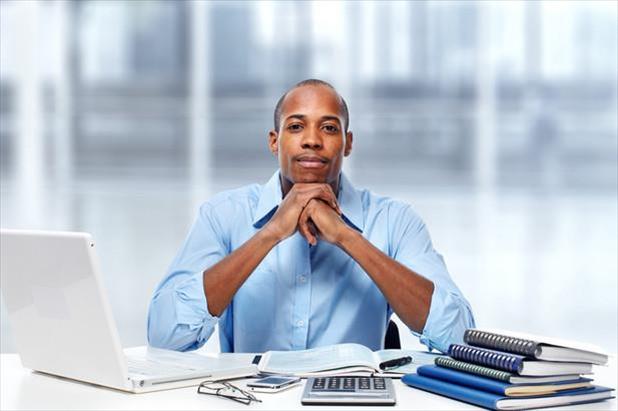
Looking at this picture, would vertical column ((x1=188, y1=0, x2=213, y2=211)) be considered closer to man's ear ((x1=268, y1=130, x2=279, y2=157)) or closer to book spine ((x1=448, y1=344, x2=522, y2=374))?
man's ear ((x1=268, y1=130, x2=279, y2=157))

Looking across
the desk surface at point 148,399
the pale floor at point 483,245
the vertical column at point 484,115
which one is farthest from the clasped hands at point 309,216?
the vertical column at point 484,115

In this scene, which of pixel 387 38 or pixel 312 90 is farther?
pixel 387 38

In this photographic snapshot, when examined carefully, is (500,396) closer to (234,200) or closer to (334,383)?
(334,383)

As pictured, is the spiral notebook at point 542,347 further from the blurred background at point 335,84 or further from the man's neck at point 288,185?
the blurred background at point 335,84

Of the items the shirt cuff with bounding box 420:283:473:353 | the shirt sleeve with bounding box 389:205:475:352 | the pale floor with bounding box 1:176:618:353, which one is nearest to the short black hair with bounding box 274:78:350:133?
the shirt sleeve with bounding box 389:205:475:352

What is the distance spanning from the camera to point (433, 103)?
52.1 ft

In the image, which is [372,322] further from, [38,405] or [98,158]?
[98,158]

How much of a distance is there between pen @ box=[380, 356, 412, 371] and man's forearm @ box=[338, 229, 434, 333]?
27cm

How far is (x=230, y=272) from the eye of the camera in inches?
83.6

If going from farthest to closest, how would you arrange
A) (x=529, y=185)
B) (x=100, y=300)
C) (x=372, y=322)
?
(x=529, y=185), (x=372, y=322), (x=100, y=300)

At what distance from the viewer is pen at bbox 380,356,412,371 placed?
5.91ft

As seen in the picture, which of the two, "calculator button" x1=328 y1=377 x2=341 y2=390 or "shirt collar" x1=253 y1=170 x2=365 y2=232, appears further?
"shirt collar" x1=253 y1=170 x2=365 y2=232

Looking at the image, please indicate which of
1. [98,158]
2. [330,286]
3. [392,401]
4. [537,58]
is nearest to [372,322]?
[330,286]

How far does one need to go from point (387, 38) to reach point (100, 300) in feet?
46.1
